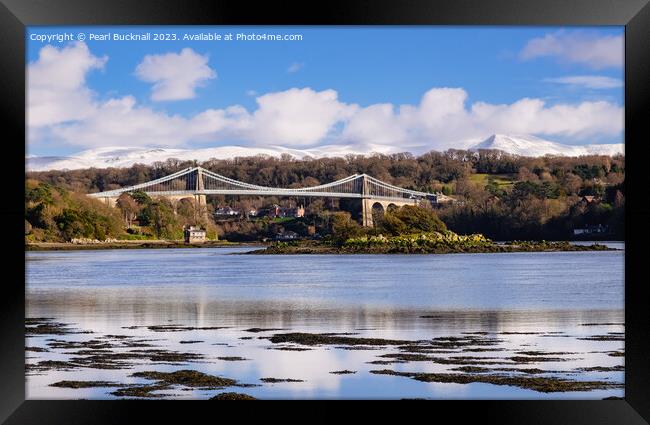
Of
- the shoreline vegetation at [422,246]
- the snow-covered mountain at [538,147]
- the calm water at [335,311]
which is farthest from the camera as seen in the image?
the snow-covered mountain at [538,147]

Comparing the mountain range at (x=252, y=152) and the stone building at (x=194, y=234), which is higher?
the mountain range at (x=252, y=152)

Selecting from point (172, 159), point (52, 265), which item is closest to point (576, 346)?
point (52, 265)

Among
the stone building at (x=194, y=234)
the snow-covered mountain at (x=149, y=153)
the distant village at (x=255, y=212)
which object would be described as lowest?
the stone building at (x=194, y=234)

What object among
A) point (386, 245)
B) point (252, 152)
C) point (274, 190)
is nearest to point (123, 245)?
point (274, 190)

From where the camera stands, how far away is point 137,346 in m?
6.37

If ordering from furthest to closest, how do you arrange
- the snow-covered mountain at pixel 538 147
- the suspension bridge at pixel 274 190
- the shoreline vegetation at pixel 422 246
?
the snow-covered mountain at pixel 538 147 < the shoreline vegetation at pixel 422 246 < the suspension bridge at pixel 274 190

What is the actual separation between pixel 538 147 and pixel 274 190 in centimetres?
533

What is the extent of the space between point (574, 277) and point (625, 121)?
9432mm

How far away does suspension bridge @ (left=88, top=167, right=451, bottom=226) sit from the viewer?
17.5 meters

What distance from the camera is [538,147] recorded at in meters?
18.9

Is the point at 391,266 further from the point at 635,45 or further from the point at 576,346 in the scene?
the point at 635,45
